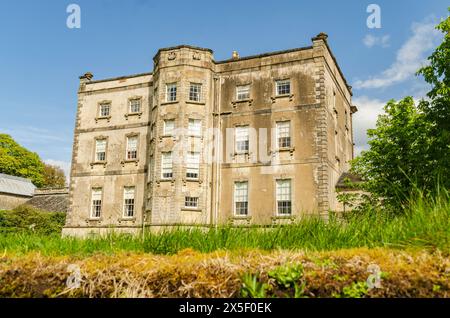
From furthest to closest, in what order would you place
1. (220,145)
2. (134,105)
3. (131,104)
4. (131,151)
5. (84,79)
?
(84,79) → (131,104) → (134,105) → (131,151) → (220,145)

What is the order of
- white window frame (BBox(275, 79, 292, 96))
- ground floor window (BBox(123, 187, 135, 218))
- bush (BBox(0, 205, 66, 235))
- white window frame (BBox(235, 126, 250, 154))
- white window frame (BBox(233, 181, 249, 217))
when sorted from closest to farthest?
white window frame (BBox(233, 181, 249, 217))
white window frame (BBox(275, 79, 292, 96))
white window frame (BBox(235, 126, 250, 154))
ground floor window (BBox(123, 187, 135, 218))
bush (BBox(0, 205, 66, 235))

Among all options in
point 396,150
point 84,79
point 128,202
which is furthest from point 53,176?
point 396,150

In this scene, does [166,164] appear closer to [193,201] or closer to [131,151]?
[193,201]

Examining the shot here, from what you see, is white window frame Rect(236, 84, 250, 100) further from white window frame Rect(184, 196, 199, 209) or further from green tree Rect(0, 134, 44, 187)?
green tree Rect(0, 134, 44, 187)

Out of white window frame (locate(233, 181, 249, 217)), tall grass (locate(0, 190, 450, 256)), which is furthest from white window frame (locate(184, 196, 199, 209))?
tall grass (locate(0, 190, 450, 256))

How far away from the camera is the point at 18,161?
191ft

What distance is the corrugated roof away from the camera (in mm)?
48312

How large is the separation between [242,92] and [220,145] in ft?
12.7

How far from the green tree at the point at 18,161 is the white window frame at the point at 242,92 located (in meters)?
42.2

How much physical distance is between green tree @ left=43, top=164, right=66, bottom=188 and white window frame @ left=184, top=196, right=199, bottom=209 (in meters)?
42.6

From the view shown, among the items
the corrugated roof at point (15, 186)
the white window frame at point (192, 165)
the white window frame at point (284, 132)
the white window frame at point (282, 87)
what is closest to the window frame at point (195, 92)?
the white window frame at point (192, 165)

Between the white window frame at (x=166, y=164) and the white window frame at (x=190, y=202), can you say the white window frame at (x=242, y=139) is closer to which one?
the white window frame at (x=190, y=202)
